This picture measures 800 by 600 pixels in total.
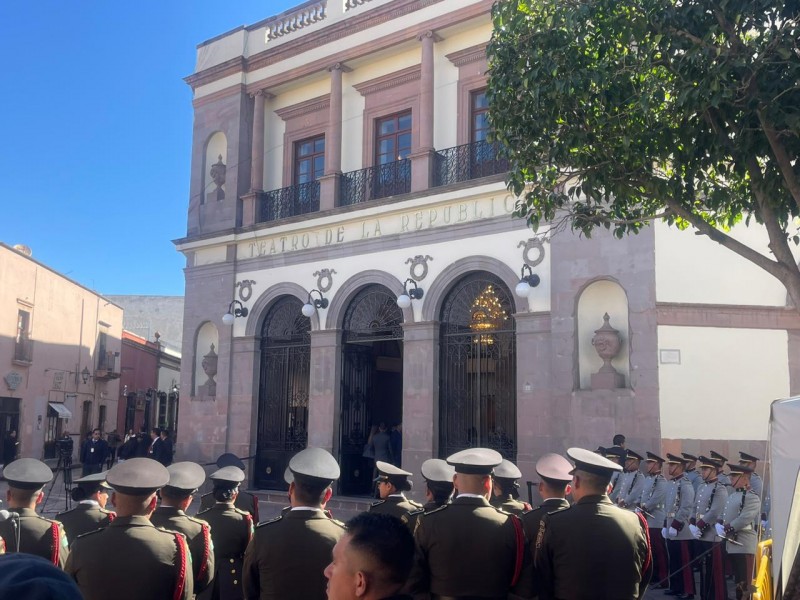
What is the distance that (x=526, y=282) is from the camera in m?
14.6

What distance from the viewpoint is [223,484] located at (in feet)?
19.7

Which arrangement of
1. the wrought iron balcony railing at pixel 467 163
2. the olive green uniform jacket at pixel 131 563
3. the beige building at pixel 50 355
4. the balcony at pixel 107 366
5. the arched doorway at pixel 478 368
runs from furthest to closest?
the balcony at pixel 107 366 < the beige building at pixel 50 355 < the wrought iron balcony railing at pixel 467 163 < the arched doorway at pixel 478 368 < the olive green uniform jacket at pixel 131 563

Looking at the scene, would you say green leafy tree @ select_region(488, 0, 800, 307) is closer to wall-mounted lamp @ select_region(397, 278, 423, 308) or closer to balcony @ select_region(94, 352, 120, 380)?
wall-mounted lamp @ select_region(397, 278, 423, 308)

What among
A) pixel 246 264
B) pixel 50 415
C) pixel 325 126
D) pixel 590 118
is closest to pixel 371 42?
pixel 325 126

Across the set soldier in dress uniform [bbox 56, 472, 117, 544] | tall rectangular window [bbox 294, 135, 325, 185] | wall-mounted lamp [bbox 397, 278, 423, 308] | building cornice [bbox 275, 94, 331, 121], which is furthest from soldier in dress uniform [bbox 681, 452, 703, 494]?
building cornice [bbox 275, 94, 331, 121]

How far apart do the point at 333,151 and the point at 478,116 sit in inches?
134

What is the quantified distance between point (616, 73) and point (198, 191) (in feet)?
47.4

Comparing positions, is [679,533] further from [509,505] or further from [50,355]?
[50,355]

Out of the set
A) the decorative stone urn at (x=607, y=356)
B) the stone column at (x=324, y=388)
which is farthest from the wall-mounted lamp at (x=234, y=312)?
the decorative stone urn at (x=607, y=356)

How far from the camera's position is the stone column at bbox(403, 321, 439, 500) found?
15594 millimetres

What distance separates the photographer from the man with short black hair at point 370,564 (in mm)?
2457

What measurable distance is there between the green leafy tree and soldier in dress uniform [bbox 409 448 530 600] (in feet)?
13.5

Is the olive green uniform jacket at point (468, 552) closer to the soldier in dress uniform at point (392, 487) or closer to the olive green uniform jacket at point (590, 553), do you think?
the olive green uniform jacket at point (590, 553)

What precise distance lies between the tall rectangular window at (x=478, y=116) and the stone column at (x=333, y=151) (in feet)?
10.2
